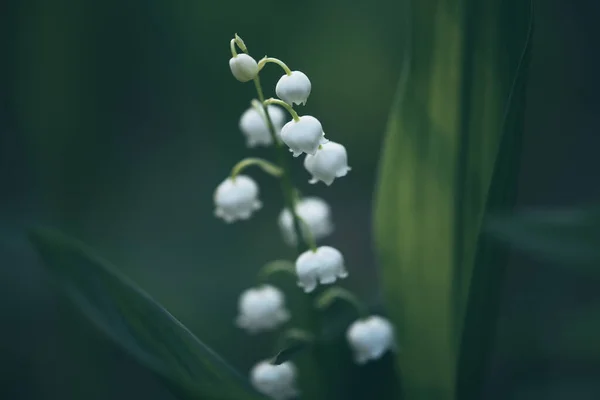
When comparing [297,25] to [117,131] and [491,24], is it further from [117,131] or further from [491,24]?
[491,24]

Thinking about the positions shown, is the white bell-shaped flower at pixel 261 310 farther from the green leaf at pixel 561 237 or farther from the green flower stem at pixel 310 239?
the green leaf at pixel 561 237

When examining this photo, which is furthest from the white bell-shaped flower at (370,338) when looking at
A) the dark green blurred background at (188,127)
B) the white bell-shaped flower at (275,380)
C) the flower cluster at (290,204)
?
the dark green blurred background at (188,127)

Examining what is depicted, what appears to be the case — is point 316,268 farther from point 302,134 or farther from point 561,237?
point 561,237

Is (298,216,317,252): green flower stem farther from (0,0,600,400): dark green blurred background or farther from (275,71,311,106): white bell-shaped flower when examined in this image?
(0,0,600,400): dark green blurred background

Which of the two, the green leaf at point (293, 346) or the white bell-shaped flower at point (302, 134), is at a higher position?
the white bell-shaped flower at point (302, 134)

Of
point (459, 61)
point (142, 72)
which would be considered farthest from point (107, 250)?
point (459, 61)

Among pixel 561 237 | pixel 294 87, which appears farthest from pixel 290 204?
pixel 561 237
